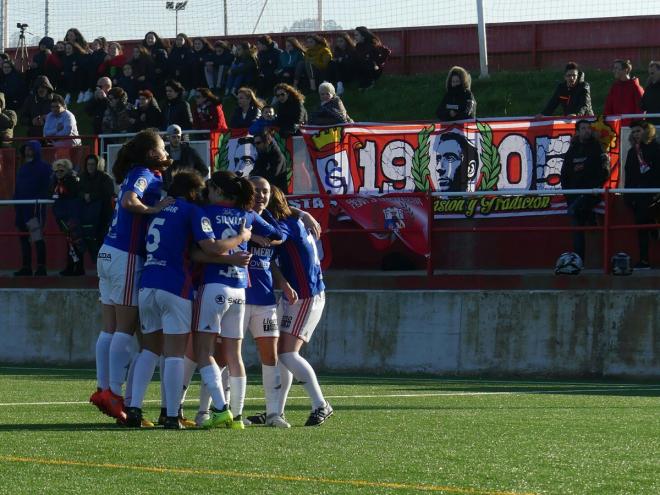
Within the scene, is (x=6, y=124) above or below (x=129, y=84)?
below

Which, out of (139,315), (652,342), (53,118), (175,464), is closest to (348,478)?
(175,464)

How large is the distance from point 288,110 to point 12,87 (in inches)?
431

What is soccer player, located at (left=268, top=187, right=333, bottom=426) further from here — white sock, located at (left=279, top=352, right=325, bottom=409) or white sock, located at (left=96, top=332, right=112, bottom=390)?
white sock, located at (left=96, top=332, right=112, bottom=390)

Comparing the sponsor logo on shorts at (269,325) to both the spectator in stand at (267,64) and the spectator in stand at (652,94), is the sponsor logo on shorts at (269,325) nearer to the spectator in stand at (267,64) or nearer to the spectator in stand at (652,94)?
the spectator in stand at (652,94)

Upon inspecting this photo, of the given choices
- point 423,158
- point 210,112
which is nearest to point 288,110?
point 423,158

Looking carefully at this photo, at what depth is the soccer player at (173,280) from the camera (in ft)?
32.3

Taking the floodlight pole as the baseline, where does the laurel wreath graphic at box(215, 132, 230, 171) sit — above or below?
below

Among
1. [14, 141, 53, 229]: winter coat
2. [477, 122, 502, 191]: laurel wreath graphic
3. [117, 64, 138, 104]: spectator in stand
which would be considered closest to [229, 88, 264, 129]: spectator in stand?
[14, 141, 53, 229]: winter coat

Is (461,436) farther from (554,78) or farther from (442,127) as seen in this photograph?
(554,78)

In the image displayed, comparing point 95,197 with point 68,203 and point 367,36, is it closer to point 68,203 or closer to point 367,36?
point 68,203

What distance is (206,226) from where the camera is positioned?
9.84 metres

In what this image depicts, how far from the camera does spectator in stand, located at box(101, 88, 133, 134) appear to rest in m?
22.5

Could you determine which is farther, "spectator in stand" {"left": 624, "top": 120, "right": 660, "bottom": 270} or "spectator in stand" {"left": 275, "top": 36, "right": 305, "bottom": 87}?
"spectator in stand" {"left": 275, "top": 36, "right": 305, "bottom": 87}

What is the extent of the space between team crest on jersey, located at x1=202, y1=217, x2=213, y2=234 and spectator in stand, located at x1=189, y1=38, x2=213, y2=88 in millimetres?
17647
